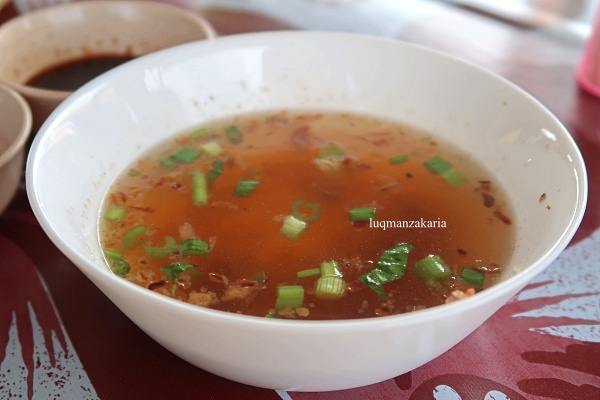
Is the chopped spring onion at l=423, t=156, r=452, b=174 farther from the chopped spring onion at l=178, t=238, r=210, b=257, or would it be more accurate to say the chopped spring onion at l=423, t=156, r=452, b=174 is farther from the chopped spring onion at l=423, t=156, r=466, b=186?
the chopped spring onion at l=178, t=238, r=210, b=257

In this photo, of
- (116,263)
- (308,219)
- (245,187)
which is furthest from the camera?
(245,187)

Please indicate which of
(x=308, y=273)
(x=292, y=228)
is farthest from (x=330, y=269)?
(x=292, y=228)

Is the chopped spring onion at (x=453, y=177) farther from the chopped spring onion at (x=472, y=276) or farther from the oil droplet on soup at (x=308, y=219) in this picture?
the chopped spring onion at (x=472, y=276)

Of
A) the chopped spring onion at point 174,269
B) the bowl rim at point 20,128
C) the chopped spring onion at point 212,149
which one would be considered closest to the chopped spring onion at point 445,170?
the chopped spring onion at point 212,149

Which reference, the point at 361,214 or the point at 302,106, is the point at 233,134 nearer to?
the point at 302,106

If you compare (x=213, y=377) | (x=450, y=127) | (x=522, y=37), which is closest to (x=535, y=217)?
(x=450, y=127)
